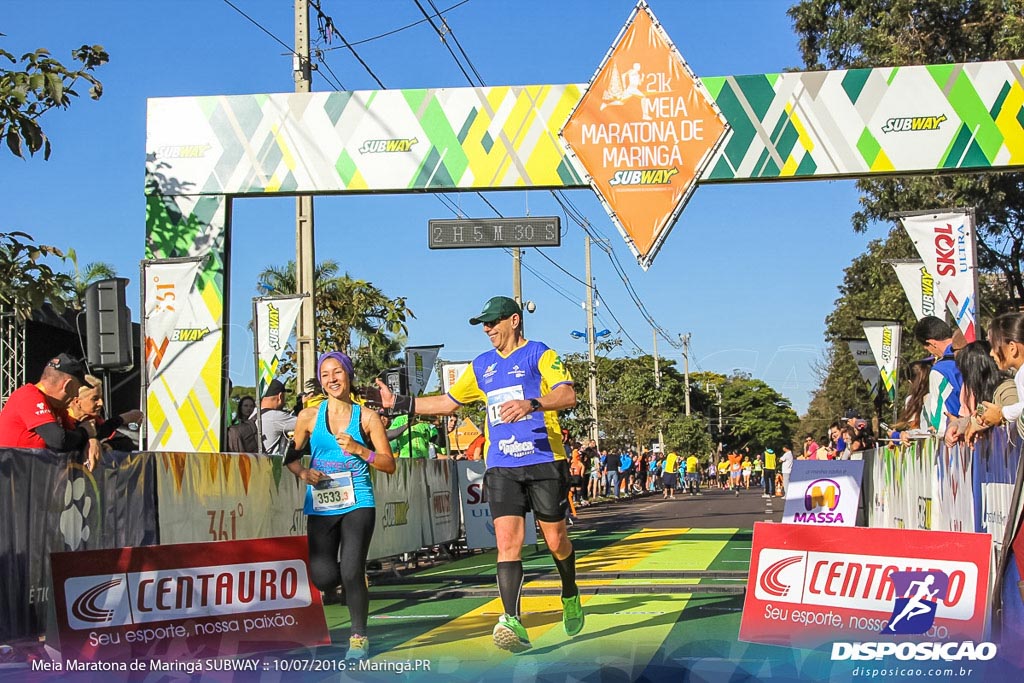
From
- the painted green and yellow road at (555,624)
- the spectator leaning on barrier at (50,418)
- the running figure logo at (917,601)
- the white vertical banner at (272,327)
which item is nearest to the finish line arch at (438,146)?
the painted green and yellow road at (555,624)

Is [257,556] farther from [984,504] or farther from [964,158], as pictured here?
[964,158]

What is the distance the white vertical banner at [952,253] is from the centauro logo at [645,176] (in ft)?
9.99

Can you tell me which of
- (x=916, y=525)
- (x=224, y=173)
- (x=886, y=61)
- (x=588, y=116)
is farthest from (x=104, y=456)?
(x=886, y=61)

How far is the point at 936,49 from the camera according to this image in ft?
86.0

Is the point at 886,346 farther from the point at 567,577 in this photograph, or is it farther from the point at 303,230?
the point at 567,577

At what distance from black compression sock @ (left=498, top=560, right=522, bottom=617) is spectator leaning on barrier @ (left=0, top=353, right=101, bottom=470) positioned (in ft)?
9.18

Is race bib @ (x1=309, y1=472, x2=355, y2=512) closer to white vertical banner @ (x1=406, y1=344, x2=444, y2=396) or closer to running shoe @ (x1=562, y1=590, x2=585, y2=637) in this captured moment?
running shoe @ (x1=562, y1=590, x2=585, y2=637)

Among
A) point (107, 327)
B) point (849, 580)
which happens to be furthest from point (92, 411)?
point (849, 580)

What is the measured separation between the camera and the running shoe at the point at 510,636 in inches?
262

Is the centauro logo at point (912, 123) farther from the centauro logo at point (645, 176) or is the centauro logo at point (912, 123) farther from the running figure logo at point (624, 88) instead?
the running figure logo at point (624, 88)

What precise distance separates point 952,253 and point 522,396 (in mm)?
7553

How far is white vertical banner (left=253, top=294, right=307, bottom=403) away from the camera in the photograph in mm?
16875

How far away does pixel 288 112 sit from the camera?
490 inches

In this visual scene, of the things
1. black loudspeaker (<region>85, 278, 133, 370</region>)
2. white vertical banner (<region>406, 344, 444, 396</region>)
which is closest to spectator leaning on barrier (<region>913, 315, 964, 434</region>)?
black loudspeaker (<region>85, 278, 133, 370</region>)
